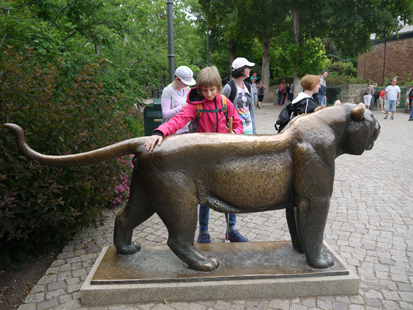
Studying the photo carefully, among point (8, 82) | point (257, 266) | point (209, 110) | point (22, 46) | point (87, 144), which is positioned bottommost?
point (257, 266)

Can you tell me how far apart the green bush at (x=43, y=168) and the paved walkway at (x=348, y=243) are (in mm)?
504

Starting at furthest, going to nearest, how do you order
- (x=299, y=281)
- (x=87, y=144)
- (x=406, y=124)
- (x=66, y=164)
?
1. (x=406, y=124)
2. (x=87, y=144)
3. (x=299, y=281)
4. (x=66, y=164)

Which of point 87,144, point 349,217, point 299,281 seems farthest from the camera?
point 349,217

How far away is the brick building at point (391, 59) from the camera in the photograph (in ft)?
93.1

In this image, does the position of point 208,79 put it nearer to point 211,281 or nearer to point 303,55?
point 211,281

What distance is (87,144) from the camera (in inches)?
158

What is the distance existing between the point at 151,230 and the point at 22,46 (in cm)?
318

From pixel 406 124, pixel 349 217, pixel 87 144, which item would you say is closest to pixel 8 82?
pixel 87 144

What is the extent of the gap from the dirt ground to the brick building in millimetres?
30662

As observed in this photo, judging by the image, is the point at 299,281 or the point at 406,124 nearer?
the point at 299,281

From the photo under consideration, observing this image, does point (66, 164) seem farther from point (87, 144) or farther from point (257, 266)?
point (257, 266)

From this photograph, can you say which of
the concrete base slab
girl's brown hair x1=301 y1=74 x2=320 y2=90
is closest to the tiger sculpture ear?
the concrete base slab

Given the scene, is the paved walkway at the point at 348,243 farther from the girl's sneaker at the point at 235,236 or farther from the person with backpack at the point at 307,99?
the person with backpack at the point at 307,99

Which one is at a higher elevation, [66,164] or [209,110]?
[209,110]
